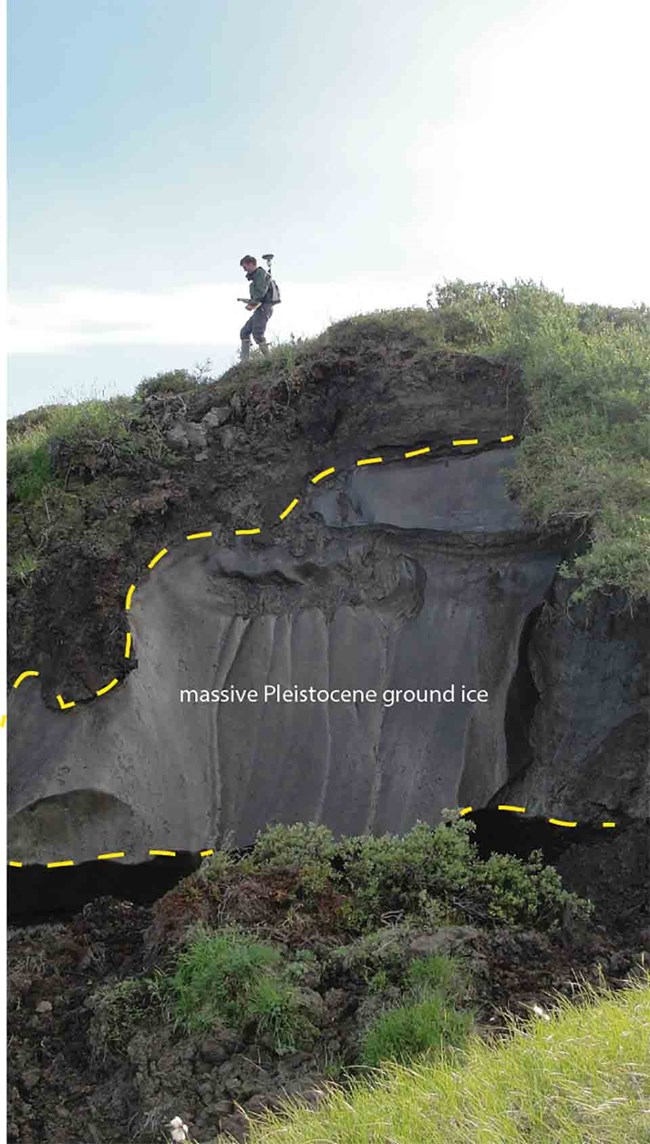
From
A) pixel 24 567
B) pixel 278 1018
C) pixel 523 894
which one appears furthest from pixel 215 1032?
pixel 24 567

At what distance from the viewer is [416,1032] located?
5234mm

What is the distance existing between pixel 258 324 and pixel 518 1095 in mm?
7989

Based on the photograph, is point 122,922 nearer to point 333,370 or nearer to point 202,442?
point 202,442

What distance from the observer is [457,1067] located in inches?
176

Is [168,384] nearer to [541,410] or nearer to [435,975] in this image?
[541,410]

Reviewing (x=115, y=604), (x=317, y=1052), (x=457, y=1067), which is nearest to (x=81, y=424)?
(x=115, y=604)

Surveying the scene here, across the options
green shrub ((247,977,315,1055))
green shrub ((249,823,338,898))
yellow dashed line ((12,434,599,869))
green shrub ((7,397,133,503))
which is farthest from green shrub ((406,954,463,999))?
green shrub ((7,397,133,503))

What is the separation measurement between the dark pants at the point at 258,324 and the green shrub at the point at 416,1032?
6669 millimetres

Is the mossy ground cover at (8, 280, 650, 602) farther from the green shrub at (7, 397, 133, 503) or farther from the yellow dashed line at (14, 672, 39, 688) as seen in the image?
the yellow dashed line at (14, 672, 39, 688)

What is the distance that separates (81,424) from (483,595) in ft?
12.0

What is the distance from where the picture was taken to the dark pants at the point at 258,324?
10.4 m

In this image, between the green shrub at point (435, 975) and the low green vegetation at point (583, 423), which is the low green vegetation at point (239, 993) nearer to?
the green shrub at point (435, 975)

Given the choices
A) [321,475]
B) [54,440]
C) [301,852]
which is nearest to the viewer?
[301,852]

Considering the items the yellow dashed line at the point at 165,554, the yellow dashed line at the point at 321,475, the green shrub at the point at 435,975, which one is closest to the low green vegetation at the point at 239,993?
the green shrub at the point at 435,975
